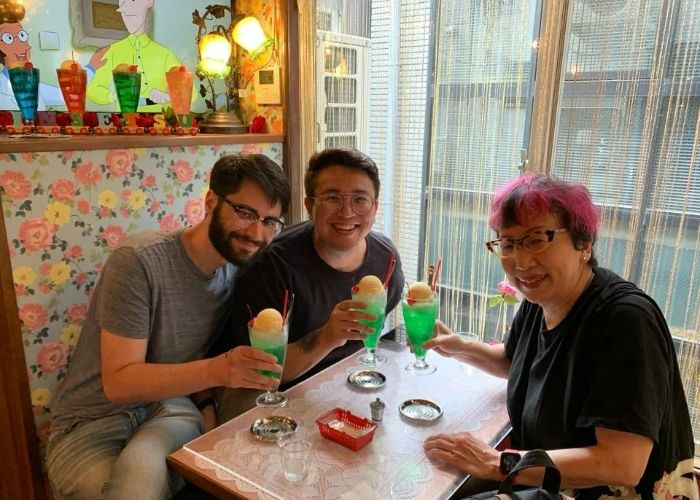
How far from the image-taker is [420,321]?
5.66ft

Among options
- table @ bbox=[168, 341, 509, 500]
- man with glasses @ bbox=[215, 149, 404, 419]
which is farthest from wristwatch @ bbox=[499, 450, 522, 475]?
man with glasses @ bbox=[215, 149, 404, 419]

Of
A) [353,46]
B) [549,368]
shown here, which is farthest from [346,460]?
[353,46]

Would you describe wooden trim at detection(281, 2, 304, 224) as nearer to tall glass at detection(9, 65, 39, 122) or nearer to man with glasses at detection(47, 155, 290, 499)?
man with glasses at detection(47, 155, 290, 499)

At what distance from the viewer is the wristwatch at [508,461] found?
125 centimetres

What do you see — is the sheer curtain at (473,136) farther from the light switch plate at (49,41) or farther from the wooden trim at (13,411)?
the wooden trim at (13,411)

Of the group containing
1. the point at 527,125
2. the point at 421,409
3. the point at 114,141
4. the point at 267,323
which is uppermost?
the point at 527,125

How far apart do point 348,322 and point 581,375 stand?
68 cm

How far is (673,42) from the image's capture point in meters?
1.94

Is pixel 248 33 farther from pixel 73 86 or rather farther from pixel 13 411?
pixel 13 411

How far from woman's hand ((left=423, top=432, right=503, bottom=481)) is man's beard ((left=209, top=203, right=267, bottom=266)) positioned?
2.89 feet

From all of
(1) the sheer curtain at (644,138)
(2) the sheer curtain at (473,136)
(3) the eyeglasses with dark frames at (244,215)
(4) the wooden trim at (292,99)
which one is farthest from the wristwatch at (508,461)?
(4) the wooden trim at (292,99)

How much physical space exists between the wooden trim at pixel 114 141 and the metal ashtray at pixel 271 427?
51.7 inches

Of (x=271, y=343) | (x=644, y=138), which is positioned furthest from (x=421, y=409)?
(x=644, y=138)

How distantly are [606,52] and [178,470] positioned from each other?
2.13m
